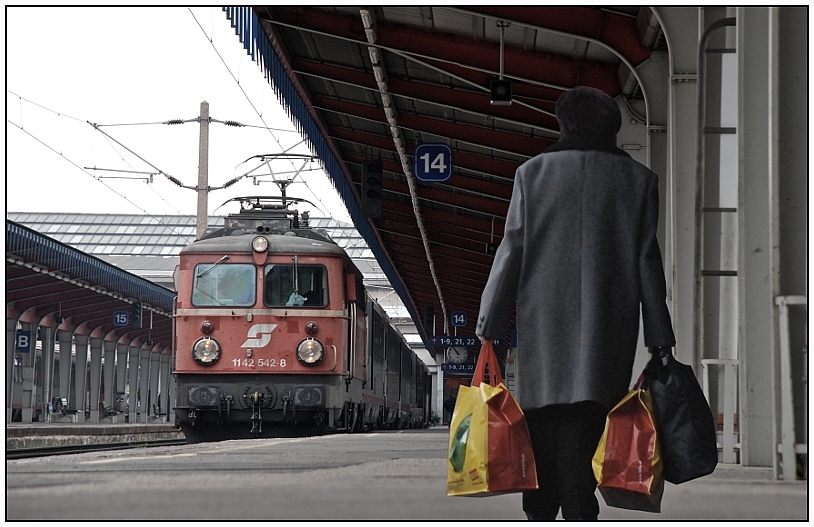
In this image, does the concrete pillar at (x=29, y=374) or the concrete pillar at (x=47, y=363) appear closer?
the concrete pillar at (x=29, y=374)

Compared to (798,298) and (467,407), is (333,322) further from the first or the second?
(467,407)

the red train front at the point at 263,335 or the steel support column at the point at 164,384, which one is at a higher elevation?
the red train front at the point at 263,335

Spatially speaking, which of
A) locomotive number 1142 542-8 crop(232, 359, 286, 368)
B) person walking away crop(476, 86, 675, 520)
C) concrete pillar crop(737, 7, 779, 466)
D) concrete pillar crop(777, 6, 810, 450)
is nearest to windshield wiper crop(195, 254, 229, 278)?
locomotive number 1142 542-8 crop(232, 359, 286, 368)

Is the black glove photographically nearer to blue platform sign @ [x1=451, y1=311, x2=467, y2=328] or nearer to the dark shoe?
the dark shoe

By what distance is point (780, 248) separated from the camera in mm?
6160

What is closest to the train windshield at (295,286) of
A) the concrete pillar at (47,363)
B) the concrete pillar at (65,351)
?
the concrete pillar at (47,363)

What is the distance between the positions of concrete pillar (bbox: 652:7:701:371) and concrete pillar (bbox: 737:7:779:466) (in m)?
2.69

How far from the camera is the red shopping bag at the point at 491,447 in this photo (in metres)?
4.22

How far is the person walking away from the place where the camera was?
438 centimetres

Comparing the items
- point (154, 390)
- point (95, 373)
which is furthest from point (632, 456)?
point (154, 390)

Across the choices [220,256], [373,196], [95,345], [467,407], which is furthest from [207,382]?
[95,345]

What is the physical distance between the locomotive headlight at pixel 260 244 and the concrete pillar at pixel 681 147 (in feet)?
18.9

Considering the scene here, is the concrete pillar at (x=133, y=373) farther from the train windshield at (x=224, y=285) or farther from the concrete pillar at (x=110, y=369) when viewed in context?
the train windshield at (x=224, y=285)

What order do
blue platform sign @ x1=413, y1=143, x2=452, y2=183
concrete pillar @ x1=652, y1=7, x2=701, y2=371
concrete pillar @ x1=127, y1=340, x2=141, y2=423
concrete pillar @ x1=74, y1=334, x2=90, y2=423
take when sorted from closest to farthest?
concrete pillar @ x1=652, y1=7, x2=701, y2=371, blue platform sign @ x1=413, y1=143, x2=452, y2=183, concrete pillar @ x1=74, y1=334, x2=90, y2=423, concrete pillar @ x1=127, y1=340, x2=141, y2=423
